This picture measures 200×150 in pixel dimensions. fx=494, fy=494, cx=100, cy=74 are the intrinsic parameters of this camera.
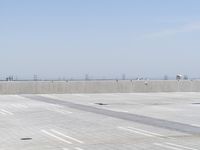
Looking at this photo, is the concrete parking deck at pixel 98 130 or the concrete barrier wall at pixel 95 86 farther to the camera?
the concrete barrier wall at pixel 95 86

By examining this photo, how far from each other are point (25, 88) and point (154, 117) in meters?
24.7

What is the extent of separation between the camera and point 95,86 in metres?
48.9

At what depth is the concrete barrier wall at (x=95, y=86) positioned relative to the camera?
153 feet

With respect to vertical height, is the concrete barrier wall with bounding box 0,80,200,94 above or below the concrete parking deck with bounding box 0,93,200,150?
above

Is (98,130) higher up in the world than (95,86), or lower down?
lower down

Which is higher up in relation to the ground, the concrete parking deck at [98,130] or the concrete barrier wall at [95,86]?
the concrete barrier wall at [95,86]

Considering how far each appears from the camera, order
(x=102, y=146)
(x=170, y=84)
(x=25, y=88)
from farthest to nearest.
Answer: (x=170, y=84) < (x=25, y=88) < (x=102, y=146)

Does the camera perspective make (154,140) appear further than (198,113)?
No

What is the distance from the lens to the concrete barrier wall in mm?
46500

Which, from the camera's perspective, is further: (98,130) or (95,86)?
(95,86)

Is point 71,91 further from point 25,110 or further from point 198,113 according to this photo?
point 198,113

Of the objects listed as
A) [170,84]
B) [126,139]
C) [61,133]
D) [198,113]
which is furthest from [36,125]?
[170,84]

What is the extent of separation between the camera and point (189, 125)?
20.2 metres

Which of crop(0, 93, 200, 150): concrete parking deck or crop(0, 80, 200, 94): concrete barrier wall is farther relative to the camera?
crop(0, 80, 200, 94): concrete barrier wall
